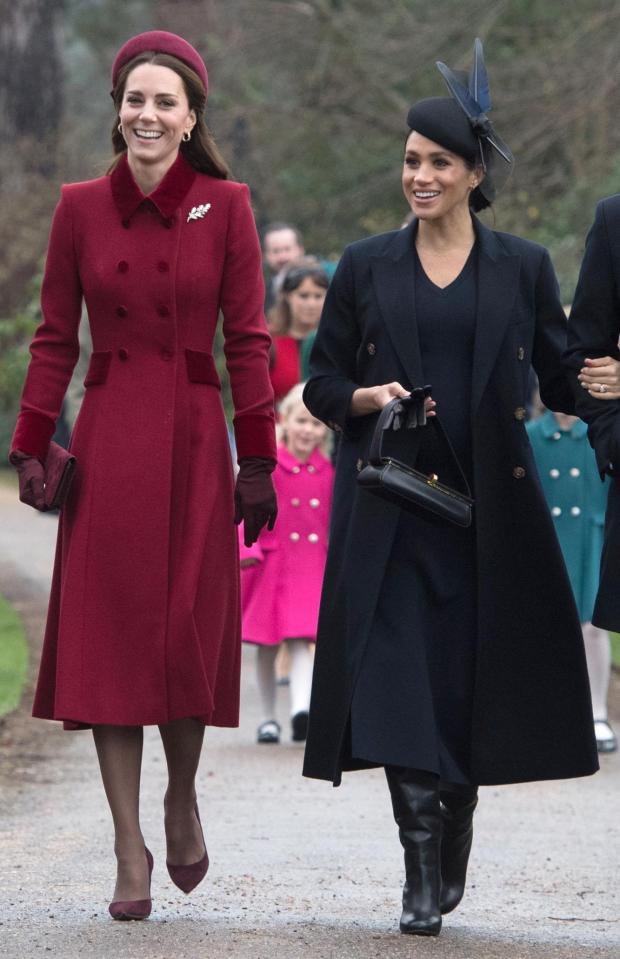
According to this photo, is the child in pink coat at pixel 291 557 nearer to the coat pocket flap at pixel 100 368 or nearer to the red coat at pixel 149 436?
the red coat at pixel 149 436

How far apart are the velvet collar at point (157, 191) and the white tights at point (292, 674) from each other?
12.2 feet

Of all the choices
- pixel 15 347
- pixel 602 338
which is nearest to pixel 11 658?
pixel 602 338

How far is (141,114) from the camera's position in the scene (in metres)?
5.07

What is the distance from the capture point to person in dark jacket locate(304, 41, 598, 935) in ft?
16.6

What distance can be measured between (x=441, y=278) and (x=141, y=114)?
836 mm

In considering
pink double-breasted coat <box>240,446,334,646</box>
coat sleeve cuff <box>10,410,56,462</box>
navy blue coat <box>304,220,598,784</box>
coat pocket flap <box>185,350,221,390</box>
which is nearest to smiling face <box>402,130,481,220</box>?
navy blue coat <box>304,220,598,784</box>

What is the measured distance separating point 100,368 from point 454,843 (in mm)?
1467

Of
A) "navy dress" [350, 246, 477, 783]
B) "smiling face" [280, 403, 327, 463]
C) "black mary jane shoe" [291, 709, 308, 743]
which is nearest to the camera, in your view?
"navy dress" [350, 246, 477, 783]

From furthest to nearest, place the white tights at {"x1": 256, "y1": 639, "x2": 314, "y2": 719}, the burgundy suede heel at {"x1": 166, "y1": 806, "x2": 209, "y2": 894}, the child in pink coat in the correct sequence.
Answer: the child in pink coat
the white tights at {"x1": 256, "y1": 639, "x2": 314, "y2": 719}
the burgundy suede heel at {"x1": 166, "y1": 806, "x2": 209, "y2": 894}

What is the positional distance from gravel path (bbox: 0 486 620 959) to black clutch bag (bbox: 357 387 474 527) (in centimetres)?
101

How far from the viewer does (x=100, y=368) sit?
5.11 m

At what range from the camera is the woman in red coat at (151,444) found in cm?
503

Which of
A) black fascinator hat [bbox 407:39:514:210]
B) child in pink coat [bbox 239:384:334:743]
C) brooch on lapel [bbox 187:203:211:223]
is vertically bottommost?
child in pink coat [bbox 239:384:334:743]

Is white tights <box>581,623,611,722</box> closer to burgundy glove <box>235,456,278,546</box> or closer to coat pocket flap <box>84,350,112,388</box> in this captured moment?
burgundy glove <box>235,456,278,546</box>
